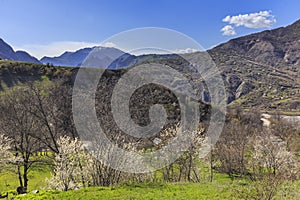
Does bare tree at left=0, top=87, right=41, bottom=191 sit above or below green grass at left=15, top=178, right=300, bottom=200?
above

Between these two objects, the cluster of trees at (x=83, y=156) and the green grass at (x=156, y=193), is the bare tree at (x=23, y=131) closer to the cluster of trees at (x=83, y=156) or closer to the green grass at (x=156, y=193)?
the cluster of trees at (x=83, y=156)

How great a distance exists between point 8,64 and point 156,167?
104m

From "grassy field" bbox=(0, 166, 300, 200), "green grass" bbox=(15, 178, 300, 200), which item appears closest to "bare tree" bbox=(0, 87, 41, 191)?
"grassy field" bbox=(0, 166, 300, 200)

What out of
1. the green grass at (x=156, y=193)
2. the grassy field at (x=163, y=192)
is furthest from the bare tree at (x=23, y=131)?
the green grass at (x=156, y=193)

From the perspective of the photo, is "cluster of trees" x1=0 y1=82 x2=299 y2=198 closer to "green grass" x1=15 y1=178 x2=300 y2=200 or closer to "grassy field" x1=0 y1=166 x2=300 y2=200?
"grassy field" x1=0 y1=166 x2=300 y2=200

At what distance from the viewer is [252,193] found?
1348cm

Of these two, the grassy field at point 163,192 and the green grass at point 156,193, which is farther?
the green grass at point 156,193

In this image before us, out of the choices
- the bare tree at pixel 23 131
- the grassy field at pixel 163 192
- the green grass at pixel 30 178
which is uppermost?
the bare tree at pixel 23 131

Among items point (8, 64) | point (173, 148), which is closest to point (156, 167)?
point (173, 148)

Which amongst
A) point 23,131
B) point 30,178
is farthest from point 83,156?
point 30,178

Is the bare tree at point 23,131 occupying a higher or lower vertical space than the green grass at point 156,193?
higher

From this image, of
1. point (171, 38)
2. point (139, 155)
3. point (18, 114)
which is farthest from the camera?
point (18, 114)

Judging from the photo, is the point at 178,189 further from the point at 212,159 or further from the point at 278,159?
the point at 278,159

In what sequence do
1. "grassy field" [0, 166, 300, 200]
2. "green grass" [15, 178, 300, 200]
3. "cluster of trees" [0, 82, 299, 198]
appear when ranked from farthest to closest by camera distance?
"cluster of trees" [0, 82, 299, 198] → "green grass" [15, 178, 300, 200] → "grassy field" [0, 166, 300, 200]
